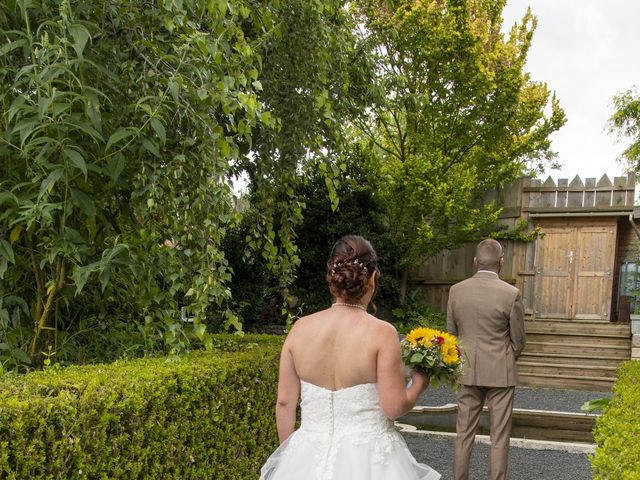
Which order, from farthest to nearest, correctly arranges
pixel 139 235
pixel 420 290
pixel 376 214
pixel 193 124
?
pixel 420 290
pixel 376 214
pixel 139 235
pixel 193 124

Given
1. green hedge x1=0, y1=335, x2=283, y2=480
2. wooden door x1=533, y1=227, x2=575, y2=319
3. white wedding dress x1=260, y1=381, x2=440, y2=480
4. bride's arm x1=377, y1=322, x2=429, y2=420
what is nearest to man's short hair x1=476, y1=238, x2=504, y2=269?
green hedge x1=0, y1=335, x2=283, y2=480

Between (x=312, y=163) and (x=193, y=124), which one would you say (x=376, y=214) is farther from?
(x=193, y=124)

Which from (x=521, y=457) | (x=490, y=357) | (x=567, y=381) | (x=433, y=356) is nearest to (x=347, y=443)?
(x=433, y=356)

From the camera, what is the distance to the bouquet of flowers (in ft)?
8.04

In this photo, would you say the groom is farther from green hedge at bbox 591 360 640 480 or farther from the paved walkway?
green hedge at bbox 591 360 640 480

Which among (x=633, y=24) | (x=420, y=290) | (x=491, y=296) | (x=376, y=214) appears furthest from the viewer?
(x=633, y=24)

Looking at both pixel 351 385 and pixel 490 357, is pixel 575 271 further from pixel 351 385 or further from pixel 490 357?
pixel 351 385

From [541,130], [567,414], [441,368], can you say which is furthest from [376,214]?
[441,368]

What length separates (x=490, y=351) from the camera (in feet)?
15.2

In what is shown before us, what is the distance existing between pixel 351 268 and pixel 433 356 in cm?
52

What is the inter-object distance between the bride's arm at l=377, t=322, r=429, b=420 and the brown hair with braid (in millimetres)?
183

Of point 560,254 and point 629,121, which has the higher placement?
point 629,121

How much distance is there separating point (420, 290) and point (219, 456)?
10511 millimetres

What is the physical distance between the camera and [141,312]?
4.23m
